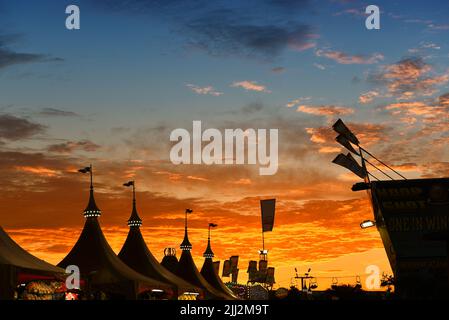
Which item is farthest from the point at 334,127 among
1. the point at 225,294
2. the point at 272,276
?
the point at 272,276

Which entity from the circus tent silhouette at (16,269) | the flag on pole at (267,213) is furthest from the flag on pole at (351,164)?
the circus tent silhouette at (16,269)

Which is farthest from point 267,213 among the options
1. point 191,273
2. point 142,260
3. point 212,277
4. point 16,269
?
point 212,277

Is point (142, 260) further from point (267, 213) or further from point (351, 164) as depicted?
point (351, 164)

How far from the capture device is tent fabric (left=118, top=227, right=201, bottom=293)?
56.6 metres

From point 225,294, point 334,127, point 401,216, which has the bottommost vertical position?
point 225,294

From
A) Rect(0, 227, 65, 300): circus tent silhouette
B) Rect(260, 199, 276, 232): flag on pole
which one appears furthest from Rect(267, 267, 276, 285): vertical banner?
Rect(0, 227, 65, 300): circus tent silhouette

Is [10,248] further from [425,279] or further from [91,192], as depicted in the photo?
[425,279]

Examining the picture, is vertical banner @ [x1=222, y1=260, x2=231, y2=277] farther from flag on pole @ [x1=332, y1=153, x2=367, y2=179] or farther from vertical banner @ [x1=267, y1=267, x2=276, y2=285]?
flag on pole @ [x1=332, y1=153, x2=367, y2=179]

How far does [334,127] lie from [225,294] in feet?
127

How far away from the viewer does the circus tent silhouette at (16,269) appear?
3381 centimetres

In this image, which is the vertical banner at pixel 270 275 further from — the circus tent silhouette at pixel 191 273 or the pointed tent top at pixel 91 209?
the pointed tent top at pixel 91 209

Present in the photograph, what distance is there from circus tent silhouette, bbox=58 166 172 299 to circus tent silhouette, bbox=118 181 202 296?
618 centimetres
